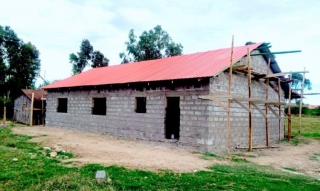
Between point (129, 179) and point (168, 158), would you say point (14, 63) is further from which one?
point (129, 179)

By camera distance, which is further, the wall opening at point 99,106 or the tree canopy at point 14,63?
the tree canopy at point 14,63

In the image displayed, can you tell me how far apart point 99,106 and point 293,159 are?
1135 centimetres

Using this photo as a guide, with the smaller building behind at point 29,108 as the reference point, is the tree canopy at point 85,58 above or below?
above

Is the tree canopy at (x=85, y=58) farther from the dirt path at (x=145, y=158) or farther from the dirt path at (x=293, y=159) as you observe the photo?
the dirt path at (x=293, y=159)

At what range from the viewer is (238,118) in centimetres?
1290

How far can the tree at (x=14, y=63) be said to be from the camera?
31250 millimetres

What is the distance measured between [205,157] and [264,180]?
11.1 feet

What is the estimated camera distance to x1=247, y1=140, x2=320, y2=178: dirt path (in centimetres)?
938

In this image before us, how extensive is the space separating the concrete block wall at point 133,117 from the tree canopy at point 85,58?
57.8 feet

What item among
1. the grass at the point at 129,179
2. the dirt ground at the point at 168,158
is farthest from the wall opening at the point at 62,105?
the grass at the point at 129,179

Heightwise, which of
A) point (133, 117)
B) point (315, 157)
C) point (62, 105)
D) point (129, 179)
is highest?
point (62, 105)

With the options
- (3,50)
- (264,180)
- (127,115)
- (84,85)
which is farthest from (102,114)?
(3,50)

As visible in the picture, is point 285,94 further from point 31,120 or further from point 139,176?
point 31,120

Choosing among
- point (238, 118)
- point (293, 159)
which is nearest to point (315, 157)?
point (293, 159)
